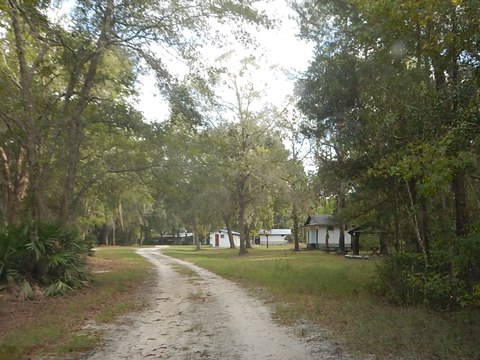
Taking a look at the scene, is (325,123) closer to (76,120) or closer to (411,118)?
(411,118)

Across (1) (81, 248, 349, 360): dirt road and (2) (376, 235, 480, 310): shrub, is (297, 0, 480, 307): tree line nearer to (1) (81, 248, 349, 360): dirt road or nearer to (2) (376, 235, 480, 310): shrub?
(2) (376, 235, 480, 310): shrub

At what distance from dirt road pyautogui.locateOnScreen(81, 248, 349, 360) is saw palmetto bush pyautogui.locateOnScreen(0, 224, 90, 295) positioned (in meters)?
3.50

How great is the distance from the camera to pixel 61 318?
900cm

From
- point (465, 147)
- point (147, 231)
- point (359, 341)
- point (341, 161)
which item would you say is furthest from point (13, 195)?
point (147, 231)

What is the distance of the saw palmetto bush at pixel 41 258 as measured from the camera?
453 inches

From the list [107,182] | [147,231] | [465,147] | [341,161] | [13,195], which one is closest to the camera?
[465,147]

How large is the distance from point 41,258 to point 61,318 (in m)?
3.68

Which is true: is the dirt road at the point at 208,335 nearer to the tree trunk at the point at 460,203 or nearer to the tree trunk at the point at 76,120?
the tree trunk at the point at 460,203

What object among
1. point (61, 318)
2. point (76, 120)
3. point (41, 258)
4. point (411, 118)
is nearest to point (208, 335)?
point (61, 318)

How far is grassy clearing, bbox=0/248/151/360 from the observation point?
22.2 ft

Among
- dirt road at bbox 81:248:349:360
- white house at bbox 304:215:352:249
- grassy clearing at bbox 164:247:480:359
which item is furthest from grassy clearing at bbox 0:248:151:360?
white house at bbox 304:215:352:249

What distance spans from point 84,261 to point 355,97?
32.6 feet

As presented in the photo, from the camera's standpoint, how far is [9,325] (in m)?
8.41

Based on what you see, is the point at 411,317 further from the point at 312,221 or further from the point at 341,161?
the point at 312,221
